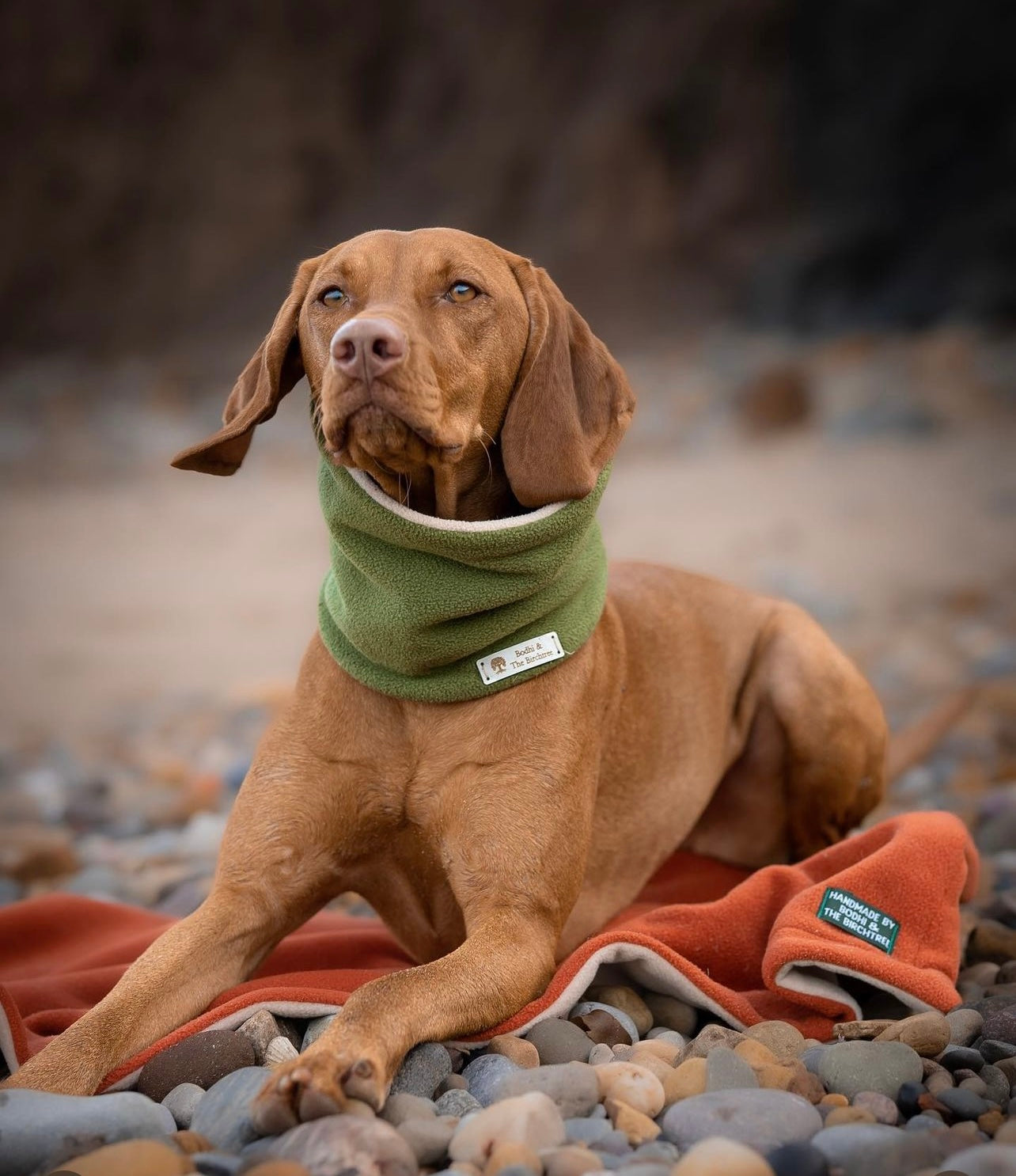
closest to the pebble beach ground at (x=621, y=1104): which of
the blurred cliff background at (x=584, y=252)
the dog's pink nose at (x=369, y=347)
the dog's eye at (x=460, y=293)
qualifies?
the dog's pink nose at (x=369, y=347)

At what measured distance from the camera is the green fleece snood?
3.05 metres

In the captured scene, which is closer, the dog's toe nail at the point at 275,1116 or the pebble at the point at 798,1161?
the pebble at the point at 798,1161

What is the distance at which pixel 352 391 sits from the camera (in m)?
2.88

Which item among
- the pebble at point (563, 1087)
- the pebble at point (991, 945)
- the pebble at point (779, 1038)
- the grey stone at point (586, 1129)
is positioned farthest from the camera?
the pebble at point (991, 945)

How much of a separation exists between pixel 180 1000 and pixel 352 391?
134 cm

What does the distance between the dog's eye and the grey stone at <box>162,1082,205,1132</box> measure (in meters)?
1.72

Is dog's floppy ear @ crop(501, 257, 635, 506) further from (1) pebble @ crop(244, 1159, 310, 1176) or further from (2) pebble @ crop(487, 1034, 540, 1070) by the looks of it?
(1) pebble @ crop(244, 1159, 310, 1176)

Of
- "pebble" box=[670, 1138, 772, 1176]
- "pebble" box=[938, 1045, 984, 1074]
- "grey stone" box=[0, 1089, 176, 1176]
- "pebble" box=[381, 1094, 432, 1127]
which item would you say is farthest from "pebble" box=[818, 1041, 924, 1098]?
"grey stone" box=[0, 1089, 176, 1176]

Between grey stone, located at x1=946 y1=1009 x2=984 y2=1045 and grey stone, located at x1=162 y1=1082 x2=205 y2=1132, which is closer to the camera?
grey stone, located at x1=162 y1=1082 x2=205 y2=1132

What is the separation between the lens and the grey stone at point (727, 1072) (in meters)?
2.67

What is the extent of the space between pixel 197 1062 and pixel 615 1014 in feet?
2.99

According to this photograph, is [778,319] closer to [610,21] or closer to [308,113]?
[610,21]

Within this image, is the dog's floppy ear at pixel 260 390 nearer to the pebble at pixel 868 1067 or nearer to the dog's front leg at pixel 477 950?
the dog's front leg at pixel 477 950

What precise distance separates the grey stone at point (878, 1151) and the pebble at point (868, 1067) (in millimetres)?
344
